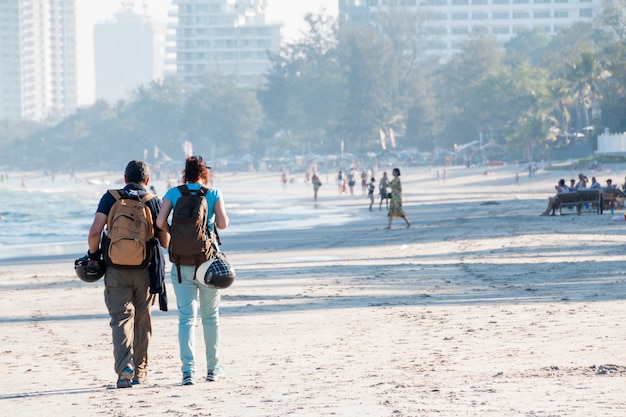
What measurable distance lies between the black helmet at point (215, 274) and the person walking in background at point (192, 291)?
0.32ft

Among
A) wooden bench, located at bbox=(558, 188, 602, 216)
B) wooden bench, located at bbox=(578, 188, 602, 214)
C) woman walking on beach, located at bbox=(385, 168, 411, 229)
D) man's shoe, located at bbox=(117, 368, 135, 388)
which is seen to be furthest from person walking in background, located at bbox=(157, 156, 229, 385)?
wooden bench, located at bbox=(578, 188, 602, 214)

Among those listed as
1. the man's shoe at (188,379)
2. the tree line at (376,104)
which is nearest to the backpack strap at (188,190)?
the man's shoe at (188,379)

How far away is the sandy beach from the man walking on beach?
215 millimetres

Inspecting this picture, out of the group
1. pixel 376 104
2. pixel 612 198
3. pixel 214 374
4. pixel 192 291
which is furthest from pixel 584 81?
pixel 192 291

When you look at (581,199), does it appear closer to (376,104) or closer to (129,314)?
(129,314)

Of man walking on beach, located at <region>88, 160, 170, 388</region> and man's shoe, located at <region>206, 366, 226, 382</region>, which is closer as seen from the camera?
man walking on beach, located at <region>88, 160, 170, 388</region>

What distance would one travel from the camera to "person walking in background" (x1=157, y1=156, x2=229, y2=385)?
26.7 ft

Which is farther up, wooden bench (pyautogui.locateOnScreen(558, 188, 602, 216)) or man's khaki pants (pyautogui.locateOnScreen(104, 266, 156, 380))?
man's khaki pants (pyautogui.locateOnScreen(104, 266, 156, 380))

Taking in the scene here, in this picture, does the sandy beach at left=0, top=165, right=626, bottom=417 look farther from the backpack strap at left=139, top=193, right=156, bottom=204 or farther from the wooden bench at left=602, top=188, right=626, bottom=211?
the wooden bench at left=602, top=188, right=626, bottom=211

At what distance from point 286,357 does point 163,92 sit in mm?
166206

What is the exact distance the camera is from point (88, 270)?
809 cm

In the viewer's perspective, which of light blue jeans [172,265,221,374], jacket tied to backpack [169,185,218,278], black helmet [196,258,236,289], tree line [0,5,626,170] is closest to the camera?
black helmet [196,258,236,289]

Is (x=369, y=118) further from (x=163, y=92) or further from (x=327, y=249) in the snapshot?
(x=327, y=249)

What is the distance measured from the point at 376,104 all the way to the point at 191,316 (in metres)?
116
